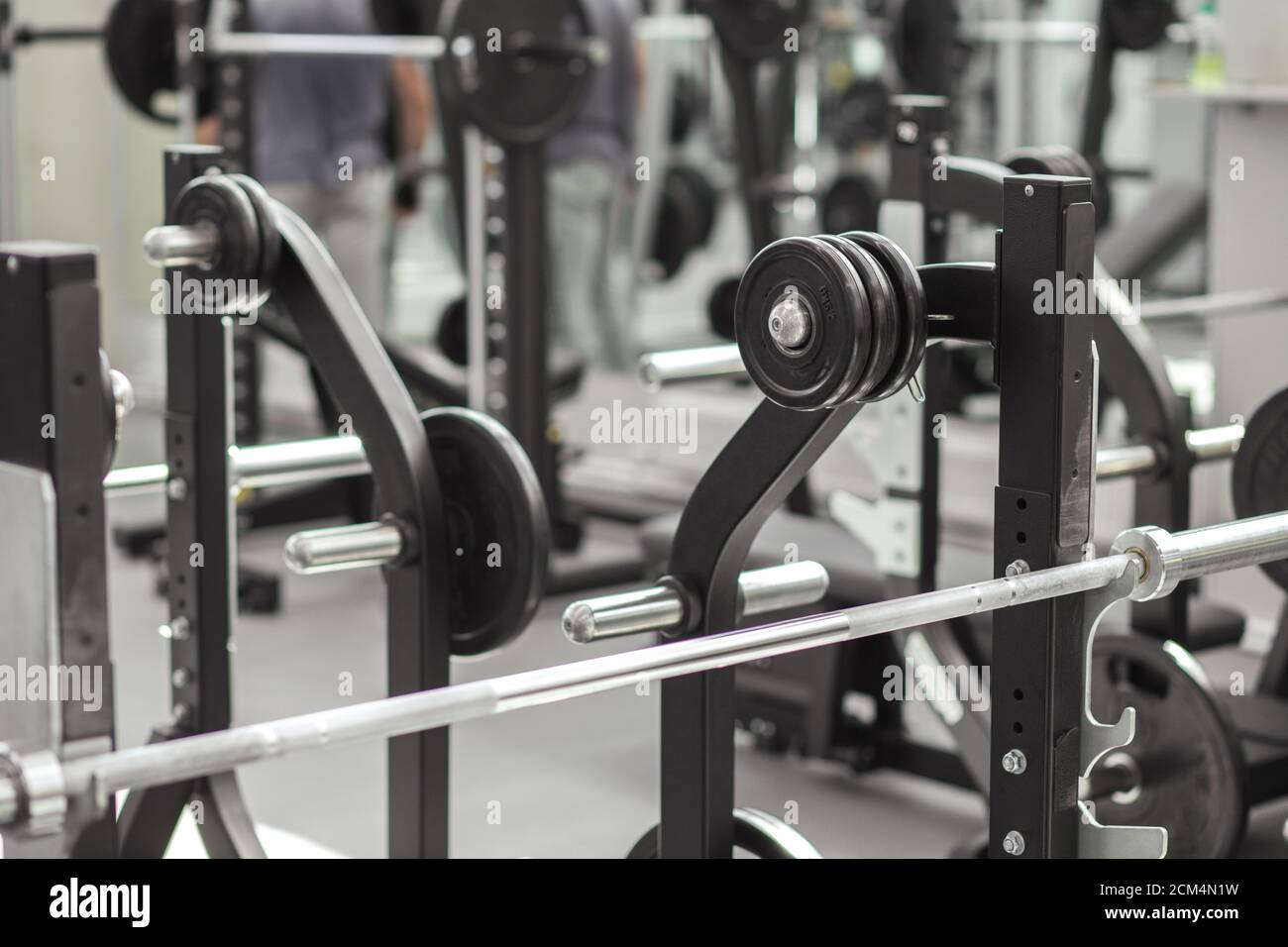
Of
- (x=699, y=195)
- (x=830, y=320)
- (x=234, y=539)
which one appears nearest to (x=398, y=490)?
(x=234, y=539)

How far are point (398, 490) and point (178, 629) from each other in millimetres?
432

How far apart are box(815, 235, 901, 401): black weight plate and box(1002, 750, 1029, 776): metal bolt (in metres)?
0.39

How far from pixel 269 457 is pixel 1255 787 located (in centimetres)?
177

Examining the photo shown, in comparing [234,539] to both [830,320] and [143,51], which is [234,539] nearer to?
[830,320]

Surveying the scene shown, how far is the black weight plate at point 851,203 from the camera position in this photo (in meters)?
7.64

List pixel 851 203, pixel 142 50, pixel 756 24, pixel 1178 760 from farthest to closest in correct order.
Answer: pixel 851 203
pixel 142 50
pixel 756 24
pixel 1178 760

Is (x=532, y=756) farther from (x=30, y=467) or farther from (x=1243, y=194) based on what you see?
(x=30, y=467)

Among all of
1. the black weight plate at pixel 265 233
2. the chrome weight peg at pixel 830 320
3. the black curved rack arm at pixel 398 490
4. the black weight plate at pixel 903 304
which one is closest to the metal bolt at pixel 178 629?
the black curved rack arm at pixel 398 490

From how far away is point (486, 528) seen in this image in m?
2.29

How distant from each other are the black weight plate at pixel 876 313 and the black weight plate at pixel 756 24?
3.34 m

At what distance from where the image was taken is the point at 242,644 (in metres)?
4.82

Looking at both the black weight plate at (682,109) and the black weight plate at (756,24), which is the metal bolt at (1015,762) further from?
the black weight plate at (682,109)

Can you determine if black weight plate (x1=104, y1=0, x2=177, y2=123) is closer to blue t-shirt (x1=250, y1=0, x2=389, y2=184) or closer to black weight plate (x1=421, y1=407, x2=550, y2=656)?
blue t-shirt (x1=250, y1=0, x2=389, y2=184)

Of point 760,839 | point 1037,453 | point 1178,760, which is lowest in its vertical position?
point 1178,760
